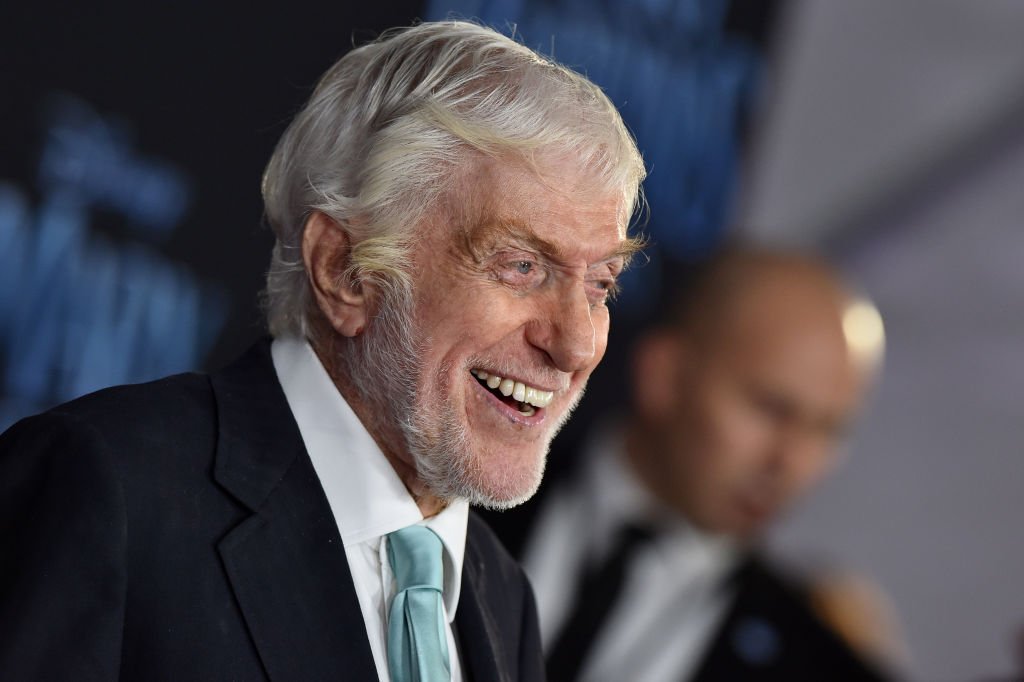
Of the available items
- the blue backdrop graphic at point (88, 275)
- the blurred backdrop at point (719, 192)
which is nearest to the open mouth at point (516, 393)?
the blurred backdrop at point (719, 192)

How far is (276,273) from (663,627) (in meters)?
1.81

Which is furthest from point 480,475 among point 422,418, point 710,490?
point 710,490

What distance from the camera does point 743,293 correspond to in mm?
3232

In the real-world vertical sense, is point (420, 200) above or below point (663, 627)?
above

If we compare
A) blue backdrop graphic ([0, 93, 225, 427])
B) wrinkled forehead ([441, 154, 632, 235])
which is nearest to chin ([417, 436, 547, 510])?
wrinkled forehead ([441, 154, 632, 235])

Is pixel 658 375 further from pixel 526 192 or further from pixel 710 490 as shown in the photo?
pixel 526 192

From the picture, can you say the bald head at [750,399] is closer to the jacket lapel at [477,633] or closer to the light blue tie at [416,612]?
the jacket lapel at [477,633]

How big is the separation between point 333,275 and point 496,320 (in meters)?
0.18

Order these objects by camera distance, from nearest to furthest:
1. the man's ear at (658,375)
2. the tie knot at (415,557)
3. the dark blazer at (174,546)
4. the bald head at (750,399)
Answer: the dark blazer at (174,546), the tie knot at (415,557), the bald head at (750,399), the man's ear at (658,375)

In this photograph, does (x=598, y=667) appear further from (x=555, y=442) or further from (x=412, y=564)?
(x=412, y=564)

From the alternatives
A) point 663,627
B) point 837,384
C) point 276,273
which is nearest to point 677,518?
point 663,627

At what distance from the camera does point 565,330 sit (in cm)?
125

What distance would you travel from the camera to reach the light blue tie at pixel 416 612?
3.87 ft

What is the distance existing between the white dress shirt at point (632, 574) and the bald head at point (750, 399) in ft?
0.22
